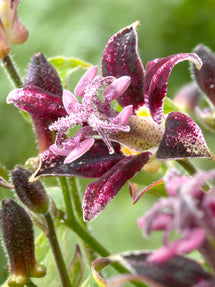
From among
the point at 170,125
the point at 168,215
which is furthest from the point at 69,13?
the point at 168,215

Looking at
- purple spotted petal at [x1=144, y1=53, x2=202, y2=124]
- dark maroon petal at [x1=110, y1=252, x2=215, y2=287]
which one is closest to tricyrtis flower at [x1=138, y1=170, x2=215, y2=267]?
dark maroon petal at [x1=110, y1=252, x2=215, y2=287]

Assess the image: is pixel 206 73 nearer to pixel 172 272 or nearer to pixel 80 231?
pixel 80 231

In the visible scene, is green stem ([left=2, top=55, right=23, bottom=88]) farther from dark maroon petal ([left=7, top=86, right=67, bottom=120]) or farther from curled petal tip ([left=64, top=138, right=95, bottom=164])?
curled petal tip ([left=64, top=138, right=95, bottom=164])

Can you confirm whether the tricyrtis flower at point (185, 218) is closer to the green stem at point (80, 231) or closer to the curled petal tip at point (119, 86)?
the curled petal tip at point (119, 86)

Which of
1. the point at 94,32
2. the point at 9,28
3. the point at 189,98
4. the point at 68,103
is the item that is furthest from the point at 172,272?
the point at 94,32

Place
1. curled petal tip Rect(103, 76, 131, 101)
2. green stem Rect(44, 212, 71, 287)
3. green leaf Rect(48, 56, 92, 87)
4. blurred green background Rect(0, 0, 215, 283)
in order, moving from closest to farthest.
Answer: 1. curled petal tip Rect(103, 76, 131, 101)
2. green stem Rect(44, 212, 71, 287)
3. green leaf Rect(48, 56, 92, 87)
4. blurred green background Rect(0, 0, 215, 283)

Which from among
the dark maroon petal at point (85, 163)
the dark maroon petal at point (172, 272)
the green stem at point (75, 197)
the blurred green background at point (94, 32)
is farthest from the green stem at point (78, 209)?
the blurred green background at point (94, 32)

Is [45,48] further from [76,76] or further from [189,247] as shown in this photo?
[189,247]
